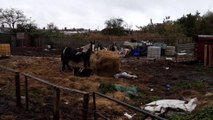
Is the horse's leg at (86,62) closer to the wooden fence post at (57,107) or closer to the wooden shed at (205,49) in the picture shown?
the wooden shed at (205,49)

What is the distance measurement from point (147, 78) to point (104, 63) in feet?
7.51

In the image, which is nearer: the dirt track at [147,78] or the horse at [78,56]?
the dirt track at [147,78]

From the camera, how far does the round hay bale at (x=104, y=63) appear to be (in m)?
21.8

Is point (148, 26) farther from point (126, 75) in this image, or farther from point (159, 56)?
point (126, 75)


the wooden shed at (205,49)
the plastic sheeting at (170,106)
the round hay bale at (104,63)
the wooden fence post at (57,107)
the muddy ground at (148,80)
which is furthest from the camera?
the wooden shed at (205,49)

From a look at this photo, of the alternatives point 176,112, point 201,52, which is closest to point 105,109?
point 176,112

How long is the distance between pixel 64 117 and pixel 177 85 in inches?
388

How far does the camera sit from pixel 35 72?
21.8 meters

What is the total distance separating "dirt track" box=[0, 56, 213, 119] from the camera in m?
16.5

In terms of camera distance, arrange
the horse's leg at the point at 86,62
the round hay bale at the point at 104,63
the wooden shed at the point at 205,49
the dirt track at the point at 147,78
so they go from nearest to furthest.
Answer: the dirt track at the point at 147,78
the round hay bale at the point at 104,63
the horse's leg at the point at 86,62
the wooden shed at the point at 205,49

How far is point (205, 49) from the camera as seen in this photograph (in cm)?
3005

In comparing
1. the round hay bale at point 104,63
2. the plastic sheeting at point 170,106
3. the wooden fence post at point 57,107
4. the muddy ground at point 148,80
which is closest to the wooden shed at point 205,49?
the muddy ground at point 148,80

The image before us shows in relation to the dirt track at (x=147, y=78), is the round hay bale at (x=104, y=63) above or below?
above

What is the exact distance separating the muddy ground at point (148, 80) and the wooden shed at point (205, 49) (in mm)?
776
